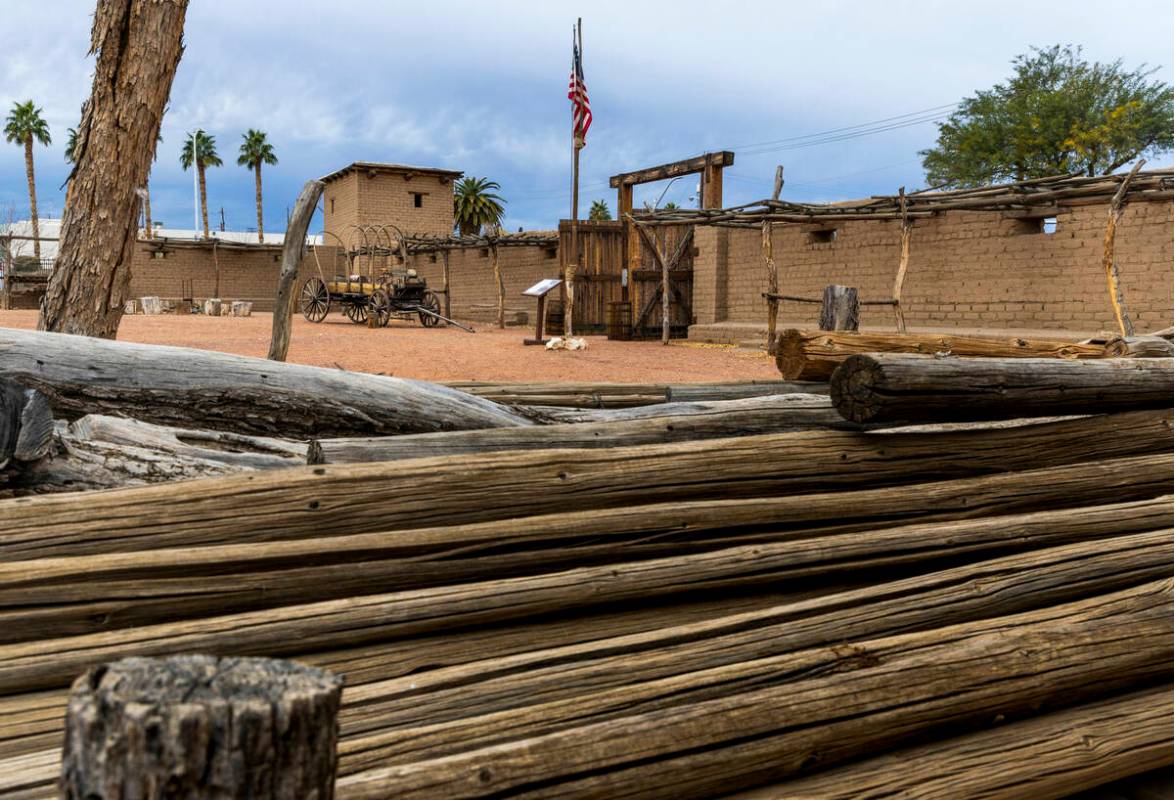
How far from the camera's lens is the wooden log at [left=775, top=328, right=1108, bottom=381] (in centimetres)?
351

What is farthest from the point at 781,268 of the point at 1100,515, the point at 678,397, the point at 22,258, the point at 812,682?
the point at 22,258

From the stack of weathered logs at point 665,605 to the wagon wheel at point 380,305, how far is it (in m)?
16.7

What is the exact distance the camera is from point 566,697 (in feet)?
6.43

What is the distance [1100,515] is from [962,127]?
27.4 m

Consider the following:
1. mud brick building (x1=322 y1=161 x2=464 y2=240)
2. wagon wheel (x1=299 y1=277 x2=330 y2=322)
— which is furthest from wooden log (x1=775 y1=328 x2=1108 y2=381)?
mud brick building (x1=322 y1=161 x2=464 y2=240)

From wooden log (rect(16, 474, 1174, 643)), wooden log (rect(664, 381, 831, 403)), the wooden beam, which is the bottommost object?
wooden log (rect(16, 474, 1174, 643))

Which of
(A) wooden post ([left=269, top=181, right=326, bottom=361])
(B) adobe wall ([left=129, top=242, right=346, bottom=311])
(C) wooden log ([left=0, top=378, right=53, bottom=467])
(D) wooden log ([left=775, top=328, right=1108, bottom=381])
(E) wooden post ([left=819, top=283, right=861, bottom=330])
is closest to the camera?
(C) wooden log ([left=0, top=378, right=53, bottom=467])

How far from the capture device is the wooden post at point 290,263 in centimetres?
641

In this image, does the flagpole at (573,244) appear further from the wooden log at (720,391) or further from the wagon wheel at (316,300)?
the wooden log at (720,391)

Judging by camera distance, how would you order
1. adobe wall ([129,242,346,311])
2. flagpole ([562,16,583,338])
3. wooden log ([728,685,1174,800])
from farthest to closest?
adobe wall ([129,242,346,311]), flagpole ([562,16,583,338]), wooden log ([728,685,1174,800])

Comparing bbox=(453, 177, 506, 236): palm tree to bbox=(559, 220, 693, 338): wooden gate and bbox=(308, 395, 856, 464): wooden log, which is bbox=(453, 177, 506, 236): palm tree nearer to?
bbox=(559, 220, 693, 338): wooden gate

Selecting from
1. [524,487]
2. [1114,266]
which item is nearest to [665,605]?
[524,487]

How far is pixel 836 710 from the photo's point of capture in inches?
79.1

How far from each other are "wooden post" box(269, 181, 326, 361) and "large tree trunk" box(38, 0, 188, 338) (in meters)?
1.41
